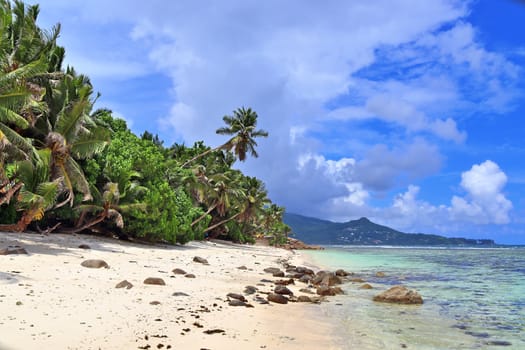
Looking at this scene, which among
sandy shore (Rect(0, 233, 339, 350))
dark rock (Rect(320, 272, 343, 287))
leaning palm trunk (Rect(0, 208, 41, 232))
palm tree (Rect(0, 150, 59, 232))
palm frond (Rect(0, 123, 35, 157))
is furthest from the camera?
dark rock (Rect(320, 272, 343, 287))

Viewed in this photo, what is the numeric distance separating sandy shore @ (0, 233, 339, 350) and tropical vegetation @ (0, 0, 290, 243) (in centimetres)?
548

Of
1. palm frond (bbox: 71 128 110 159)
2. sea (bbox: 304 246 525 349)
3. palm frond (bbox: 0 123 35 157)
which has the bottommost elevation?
sea (bbox: 304 246 525 349)

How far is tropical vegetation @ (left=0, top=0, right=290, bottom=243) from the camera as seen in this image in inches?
705

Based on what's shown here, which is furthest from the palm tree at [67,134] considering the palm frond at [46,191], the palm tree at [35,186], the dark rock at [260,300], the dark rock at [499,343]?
the dark rock at [499,343]

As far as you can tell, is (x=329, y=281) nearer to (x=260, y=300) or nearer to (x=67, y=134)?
(x=260, y=300)

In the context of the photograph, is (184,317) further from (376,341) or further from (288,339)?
(376,341)

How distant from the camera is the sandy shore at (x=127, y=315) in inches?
302

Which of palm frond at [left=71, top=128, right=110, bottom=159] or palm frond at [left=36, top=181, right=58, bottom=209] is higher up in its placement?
palm frond at [left=71, top=128, right=110, bottom=159]

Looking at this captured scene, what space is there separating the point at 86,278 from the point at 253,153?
44677mm

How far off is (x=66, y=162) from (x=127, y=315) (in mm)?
14518

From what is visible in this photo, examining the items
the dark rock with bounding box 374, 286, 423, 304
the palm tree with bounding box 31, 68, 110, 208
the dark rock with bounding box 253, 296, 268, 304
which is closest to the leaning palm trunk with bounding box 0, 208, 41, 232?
the palm tree with bounding box 31, 68, 110, 208

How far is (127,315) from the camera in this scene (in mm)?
9453

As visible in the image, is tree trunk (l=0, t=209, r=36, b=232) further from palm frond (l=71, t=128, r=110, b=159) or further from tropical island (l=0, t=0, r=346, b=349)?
palm frond (l=71, t=128, r=110, b=159)

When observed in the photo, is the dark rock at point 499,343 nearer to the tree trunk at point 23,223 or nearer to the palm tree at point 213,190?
the tree trunk at point 23,223
